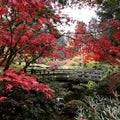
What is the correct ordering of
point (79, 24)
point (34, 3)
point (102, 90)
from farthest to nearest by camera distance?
1. point (102, 90)
2. point (79, 24)
3. point (34, 3)

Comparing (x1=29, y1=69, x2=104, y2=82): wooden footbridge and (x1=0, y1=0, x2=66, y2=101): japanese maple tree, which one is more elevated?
(x1=0, y1=0, x2=66, y2=101): japanese maple tree

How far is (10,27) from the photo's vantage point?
642 cm

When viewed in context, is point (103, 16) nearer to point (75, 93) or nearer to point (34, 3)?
point (75, 93)

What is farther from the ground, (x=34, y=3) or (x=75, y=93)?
(x=34, y=3)

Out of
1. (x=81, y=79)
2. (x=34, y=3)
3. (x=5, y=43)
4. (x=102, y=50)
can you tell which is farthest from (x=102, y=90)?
(x=34, y=3)

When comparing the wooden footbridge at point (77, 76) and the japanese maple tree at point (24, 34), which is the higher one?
the japanese maple tree at point (24, 34)

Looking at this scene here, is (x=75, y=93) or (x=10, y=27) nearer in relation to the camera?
(x=10, y=27)

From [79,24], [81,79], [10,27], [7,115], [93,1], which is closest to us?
[10,27]

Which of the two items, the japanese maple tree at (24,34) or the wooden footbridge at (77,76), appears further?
the wooden footbridge at (77,76)

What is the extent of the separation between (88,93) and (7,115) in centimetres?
671

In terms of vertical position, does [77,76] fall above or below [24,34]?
below

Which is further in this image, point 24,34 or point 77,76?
point 77,76

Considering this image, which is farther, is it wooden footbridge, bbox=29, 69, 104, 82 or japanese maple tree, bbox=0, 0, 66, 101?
wooden footbridge, bbox=29, 69, 104, 82

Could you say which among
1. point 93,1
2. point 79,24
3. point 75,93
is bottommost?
point 75,93
